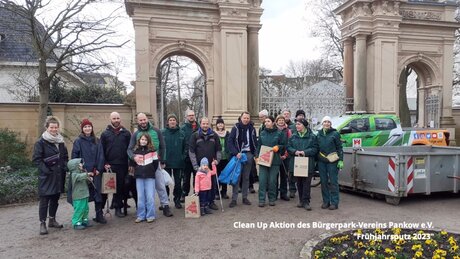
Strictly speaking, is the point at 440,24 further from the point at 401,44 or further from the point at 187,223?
the point at 187,223

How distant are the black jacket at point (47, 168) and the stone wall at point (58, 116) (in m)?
7.22

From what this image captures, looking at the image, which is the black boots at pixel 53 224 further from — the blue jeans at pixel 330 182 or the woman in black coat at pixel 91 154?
the blue jeans at pixel 330 182

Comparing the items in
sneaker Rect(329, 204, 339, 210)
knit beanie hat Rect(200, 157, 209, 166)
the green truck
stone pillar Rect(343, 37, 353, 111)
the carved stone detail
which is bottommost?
sneaker Rect(329, 204, 339, 210)

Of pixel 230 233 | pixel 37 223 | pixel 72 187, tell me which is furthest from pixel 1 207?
pixel 230 233

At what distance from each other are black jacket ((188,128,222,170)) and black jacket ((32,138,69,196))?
2313 mm

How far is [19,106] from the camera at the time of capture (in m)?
12.5

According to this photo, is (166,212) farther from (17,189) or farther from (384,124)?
(384,124)

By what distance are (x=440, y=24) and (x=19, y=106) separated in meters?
18.8

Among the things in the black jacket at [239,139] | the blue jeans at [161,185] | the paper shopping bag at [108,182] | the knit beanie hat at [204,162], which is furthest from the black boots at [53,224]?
the black jacket at [239,139]

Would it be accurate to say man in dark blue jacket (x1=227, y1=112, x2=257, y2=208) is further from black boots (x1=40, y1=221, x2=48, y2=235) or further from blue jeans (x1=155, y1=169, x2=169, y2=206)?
black boots (x1=40, y1=221, x2=48, y2=235)

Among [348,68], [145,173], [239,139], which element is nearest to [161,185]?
[145,173]

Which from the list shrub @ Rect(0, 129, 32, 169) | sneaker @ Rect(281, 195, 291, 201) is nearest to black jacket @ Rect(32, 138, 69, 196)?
sneaker @ Rect(281, 195, 291, 201)

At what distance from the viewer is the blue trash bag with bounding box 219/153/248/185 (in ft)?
23.5

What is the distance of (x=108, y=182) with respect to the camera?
20.3 feet
